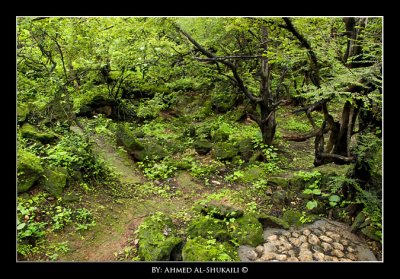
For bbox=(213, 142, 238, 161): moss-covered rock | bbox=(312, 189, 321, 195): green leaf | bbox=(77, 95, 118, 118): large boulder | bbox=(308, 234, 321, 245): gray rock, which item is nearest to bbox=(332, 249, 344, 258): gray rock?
bbox=(308, 234, 321, 245): gray rock

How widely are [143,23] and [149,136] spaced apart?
6.01 m

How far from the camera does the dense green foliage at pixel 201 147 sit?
5324 millimetres

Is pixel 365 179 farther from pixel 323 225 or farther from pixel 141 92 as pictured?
pixel 141 92

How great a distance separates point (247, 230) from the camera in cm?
552

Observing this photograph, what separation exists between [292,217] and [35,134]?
6473mm

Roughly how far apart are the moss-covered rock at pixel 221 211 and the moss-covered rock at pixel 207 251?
92 cm

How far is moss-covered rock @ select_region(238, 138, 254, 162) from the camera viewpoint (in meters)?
9.55

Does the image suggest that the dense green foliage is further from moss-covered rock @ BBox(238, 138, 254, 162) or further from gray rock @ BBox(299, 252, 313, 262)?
gray rock @ BBox(299, 252, 313, 262)

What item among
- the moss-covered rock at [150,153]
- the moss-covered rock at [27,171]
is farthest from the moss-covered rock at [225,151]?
the moss-covered rock at [27,171]

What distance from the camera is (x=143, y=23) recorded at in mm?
6672

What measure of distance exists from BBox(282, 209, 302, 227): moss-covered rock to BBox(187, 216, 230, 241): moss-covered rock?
132cm

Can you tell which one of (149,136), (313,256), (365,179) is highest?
(149,136)

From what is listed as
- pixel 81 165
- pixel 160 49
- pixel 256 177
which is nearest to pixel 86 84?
pixel 160 49

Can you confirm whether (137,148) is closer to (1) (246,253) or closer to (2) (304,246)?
(1) (246,253)
